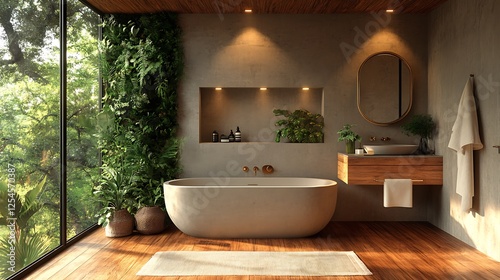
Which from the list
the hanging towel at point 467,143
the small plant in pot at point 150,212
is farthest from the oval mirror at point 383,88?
the small plant in pot at point 150,212

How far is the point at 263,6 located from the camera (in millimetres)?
5598

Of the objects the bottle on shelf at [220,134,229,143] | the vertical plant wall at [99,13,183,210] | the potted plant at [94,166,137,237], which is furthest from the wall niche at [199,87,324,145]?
the potted plant at [94,166,137,237]

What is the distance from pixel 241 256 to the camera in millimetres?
4285

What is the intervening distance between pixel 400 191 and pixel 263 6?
265 cm

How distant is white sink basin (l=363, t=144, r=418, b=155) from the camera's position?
543 centimetres

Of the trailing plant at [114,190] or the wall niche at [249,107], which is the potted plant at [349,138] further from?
the trailing plant at [114,190]

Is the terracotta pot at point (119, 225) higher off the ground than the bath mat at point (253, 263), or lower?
higher

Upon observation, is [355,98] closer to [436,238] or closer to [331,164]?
[331,164]

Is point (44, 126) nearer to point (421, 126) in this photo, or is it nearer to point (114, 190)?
point (114, 190)

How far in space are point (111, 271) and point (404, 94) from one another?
405 cm

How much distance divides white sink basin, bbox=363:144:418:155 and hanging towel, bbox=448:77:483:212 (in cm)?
80

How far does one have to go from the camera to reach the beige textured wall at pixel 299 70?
234 inches

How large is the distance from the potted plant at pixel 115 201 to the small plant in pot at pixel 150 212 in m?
0.11

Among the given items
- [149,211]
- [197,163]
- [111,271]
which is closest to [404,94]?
[197,163]
